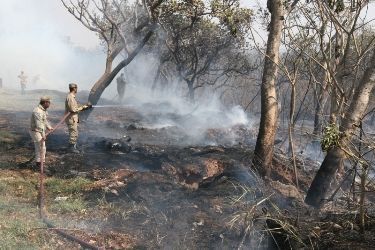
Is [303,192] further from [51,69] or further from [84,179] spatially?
[51,69]

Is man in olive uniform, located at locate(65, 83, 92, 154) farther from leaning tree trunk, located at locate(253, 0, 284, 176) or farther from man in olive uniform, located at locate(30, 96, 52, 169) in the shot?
leaning tree trunk, located at locate(253, 0, 284, 176)

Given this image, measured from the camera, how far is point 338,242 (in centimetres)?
417

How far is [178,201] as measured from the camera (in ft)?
22.7

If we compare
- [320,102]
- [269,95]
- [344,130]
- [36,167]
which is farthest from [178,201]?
[320,102]

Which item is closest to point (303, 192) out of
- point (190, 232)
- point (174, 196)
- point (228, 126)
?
point (174, 196)

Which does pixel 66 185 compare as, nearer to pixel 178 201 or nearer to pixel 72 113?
pixel 178 201

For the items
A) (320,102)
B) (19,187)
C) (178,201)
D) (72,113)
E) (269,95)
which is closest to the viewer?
(178,201)

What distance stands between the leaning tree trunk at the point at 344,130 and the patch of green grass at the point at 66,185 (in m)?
4.05

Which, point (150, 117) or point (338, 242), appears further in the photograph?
point (150, 117)

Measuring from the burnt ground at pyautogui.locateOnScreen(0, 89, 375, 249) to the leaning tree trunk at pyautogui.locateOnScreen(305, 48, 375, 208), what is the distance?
0.29 meters

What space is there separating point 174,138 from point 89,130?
9.87ft

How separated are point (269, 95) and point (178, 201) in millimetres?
2764

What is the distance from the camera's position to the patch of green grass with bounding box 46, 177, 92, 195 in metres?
7.26

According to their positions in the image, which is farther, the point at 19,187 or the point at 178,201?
the point at 19,187
